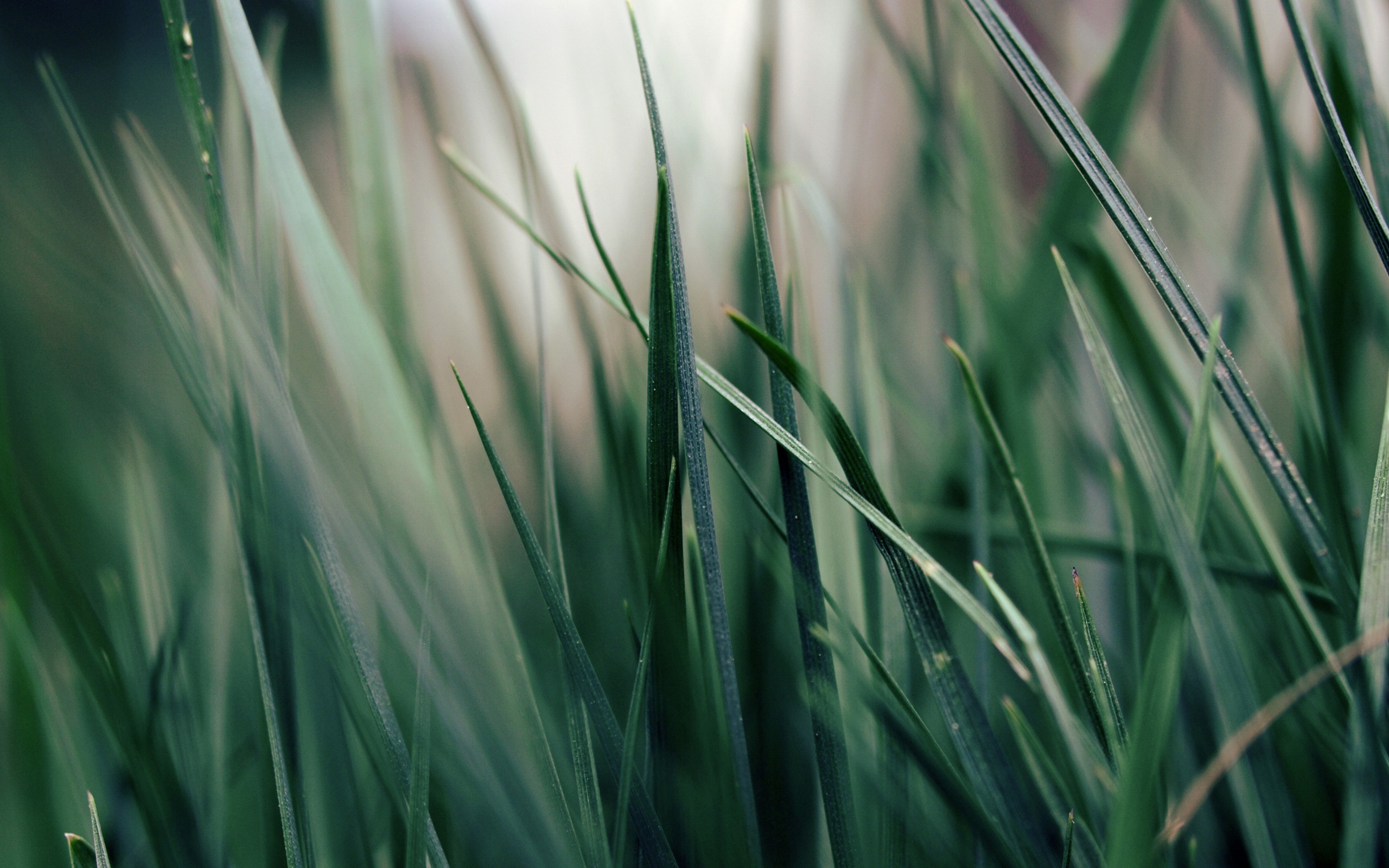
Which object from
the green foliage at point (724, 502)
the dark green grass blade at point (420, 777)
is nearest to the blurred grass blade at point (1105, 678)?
the green foliage at point (724, 502)

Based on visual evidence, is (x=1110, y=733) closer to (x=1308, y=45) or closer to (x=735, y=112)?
(x=1308, y=45)

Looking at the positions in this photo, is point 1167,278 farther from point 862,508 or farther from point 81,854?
point 81,854

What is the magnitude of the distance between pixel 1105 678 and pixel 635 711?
0.25ft

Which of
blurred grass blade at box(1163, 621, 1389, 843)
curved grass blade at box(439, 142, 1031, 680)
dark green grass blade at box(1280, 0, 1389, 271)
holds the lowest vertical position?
blurred grass blade at box(1163, 621, 1389, 843)

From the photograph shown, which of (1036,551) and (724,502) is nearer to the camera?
(1036,551)

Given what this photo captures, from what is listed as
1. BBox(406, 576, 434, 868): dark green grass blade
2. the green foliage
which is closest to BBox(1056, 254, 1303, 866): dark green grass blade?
the green foliage

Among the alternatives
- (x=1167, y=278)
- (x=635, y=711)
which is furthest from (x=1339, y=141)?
(x=635, y=711)

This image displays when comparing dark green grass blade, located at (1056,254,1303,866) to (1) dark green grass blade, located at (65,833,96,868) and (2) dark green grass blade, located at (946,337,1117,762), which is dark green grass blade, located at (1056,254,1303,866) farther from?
(1) dark green grass blade, located at (65,833,96,868)

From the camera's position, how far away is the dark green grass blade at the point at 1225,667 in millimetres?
113

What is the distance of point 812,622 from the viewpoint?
0.41ft

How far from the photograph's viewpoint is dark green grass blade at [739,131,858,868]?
123 mm

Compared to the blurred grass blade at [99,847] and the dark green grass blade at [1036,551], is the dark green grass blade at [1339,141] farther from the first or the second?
the blurred grass blade at [99,847]

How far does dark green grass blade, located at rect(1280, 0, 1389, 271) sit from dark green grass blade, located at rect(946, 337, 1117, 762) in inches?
3.2

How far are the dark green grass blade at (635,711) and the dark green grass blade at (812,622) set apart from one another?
20mm
